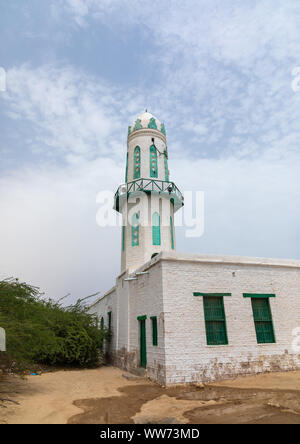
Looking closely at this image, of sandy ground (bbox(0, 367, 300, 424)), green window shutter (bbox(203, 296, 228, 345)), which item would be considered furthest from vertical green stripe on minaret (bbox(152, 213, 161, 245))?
sandy ground (bbox(0, 367, 300, 424))

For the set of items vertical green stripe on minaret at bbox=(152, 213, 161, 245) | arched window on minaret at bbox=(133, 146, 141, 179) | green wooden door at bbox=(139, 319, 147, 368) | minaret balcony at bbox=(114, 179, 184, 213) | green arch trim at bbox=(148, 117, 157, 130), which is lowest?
green wooden door at bbox=(139, 319, 147, 368)

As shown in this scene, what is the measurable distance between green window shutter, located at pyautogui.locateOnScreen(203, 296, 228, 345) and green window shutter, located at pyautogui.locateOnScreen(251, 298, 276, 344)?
1415mm

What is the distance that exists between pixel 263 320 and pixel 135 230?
8360 mm

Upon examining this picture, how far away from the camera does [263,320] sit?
36.0 ft

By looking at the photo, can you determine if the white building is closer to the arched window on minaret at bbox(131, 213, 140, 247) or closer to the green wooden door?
the green wooden door

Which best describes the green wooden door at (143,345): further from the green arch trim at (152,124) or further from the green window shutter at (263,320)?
the green arch trim at (152,124)

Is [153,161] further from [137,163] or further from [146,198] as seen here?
[146,198]

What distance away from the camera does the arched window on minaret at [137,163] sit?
59.7 ft

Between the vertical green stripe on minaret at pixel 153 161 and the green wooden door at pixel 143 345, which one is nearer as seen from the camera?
the green wooden door at pixel 143 345

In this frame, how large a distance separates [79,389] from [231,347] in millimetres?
5195

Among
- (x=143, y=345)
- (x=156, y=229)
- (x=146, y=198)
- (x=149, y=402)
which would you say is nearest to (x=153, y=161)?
(x=146, y=198)

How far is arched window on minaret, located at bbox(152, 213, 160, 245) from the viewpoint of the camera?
16297 mm

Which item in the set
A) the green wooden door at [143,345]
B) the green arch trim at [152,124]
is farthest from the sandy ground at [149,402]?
the green arch trim at [152,124]
